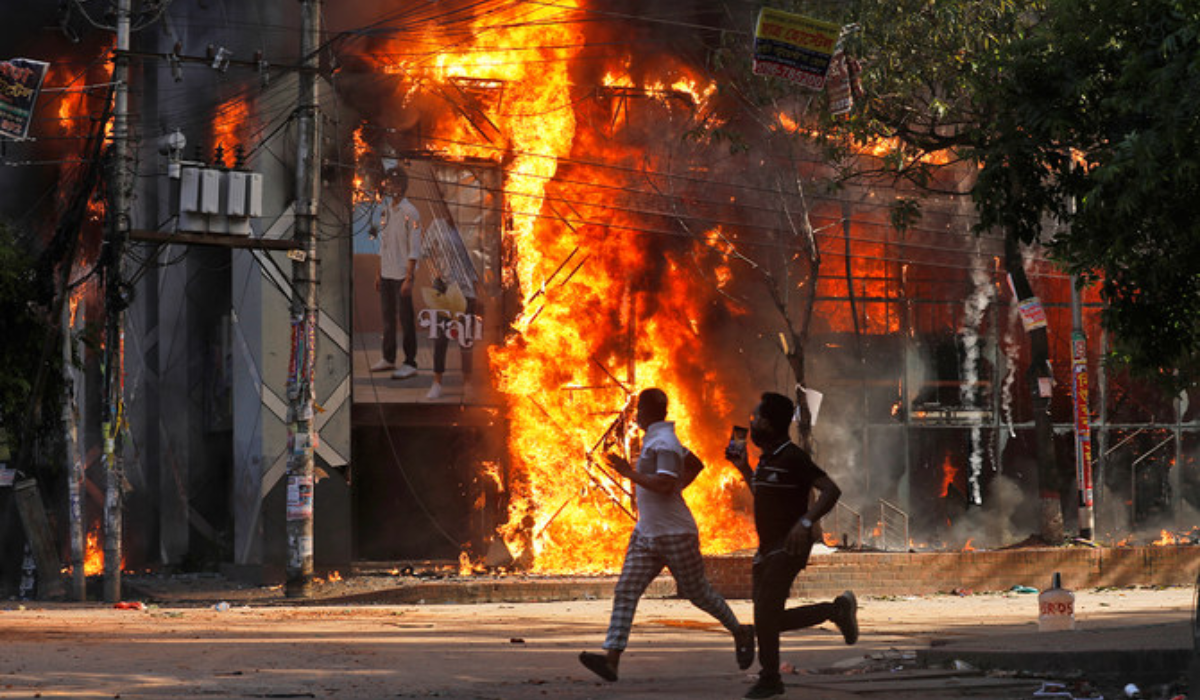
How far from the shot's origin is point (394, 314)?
25984mm

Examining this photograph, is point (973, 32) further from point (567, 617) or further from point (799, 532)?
point (799, 532)

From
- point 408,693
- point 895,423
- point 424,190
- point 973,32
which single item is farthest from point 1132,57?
point 895,423

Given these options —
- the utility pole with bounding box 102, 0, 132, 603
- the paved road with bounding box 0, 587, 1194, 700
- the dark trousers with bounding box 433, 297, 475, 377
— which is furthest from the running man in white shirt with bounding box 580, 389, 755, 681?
the dark trousers with bounding box 433, 297, 475, 377

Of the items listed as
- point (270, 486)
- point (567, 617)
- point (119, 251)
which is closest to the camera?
point (567, 617)

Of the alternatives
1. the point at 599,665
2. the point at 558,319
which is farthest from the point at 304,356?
the point at 599,665

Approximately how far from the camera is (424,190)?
26172 millimetres

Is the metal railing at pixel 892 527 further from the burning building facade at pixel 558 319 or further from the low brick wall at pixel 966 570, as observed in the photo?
the low brick wall at pixel 966 570

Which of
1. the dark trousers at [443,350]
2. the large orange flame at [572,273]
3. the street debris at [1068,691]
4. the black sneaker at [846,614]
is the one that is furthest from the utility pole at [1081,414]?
the black sneaker at [846,614]

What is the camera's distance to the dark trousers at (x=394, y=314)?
2594 centimetres

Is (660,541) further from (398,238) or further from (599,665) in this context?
(398,238)

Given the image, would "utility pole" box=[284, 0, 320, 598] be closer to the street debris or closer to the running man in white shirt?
the running man in white shirt

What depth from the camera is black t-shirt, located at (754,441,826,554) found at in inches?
352

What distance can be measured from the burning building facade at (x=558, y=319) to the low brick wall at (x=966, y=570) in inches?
98.7

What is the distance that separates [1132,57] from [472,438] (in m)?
18.2
